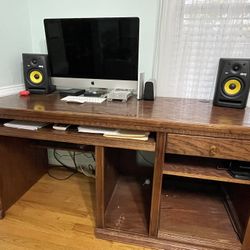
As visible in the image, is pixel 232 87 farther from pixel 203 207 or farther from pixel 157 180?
pixel 203 207

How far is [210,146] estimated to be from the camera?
35.5 inches

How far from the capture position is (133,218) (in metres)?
1.24

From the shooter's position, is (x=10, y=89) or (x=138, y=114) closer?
(x=138, y=114)

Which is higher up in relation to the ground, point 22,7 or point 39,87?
point 22,7

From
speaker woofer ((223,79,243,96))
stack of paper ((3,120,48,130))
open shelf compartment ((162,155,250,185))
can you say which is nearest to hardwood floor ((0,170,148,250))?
open shelf compartment ((162,155,250,185))

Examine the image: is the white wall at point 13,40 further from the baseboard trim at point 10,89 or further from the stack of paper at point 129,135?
the stack of paper at point 129,135

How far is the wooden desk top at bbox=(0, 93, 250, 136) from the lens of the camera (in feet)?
2.91

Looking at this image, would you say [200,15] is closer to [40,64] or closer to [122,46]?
[122,46]

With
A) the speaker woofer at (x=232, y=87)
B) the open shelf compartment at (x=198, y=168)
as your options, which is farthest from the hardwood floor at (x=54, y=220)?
the speaker woofer at (x=232, y=87)

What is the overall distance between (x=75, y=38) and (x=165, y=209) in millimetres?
1222

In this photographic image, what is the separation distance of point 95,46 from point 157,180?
2.88ft

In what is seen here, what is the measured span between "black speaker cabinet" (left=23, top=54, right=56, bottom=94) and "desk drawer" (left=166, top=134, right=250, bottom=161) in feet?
3.12

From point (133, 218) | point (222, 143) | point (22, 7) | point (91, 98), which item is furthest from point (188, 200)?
point (22, 7)

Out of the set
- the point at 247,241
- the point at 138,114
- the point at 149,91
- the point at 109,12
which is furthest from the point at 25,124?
the point at 247,241
